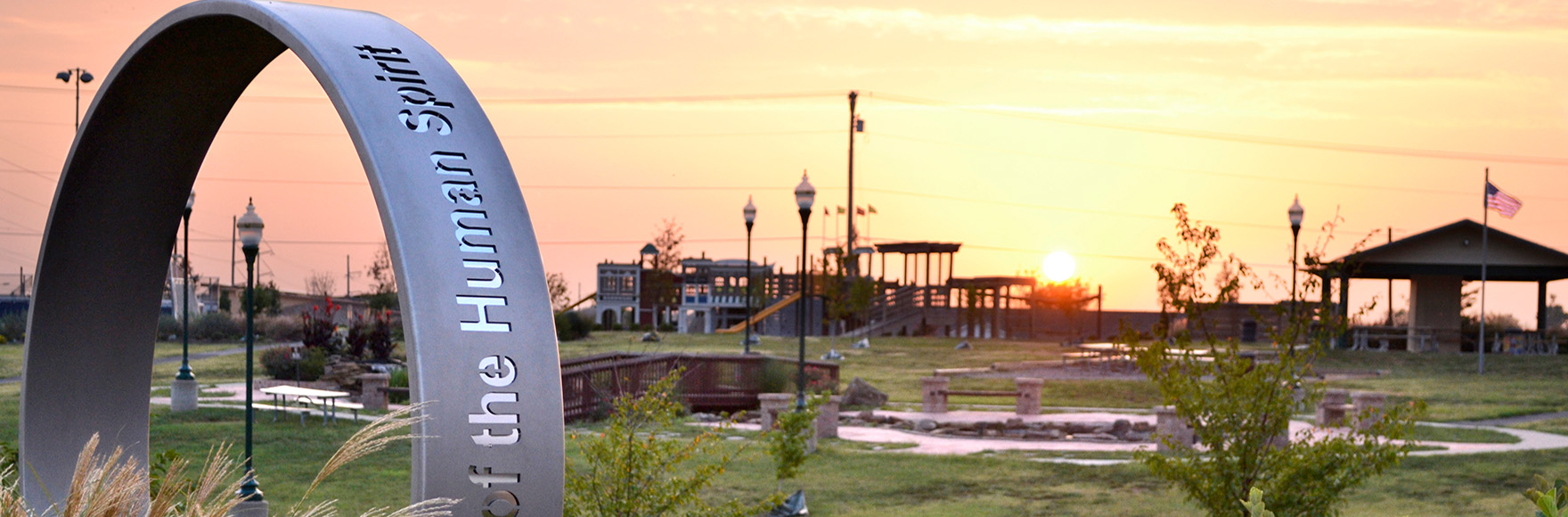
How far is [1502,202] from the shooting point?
3450 centimetres

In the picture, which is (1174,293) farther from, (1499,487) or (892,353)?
(892,353)

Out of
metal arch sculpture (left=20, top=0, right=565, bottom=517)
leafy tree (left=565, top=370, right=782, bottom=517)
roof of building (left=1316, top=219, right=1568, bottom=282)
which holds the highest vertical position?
roof of building (left=1316, top=219, right=1568, bottom=282)

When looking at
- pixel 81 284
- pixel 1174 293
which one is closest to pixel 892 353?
pixel 1174 293

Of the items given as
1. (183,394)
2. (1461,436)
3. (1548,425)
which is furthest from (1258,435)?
(183,394)

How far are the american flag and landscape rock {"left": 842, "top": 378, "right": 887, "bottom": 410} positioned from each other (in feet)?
61.8

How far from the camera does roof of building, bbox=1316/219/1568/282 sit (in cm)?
3994

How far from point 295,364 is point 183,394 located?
5.82 m

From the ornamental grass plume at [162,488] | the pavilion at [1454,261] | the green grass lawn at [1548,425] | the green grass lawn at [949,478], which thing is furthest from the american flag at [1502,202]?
the ornamental grass plume at [162,488]

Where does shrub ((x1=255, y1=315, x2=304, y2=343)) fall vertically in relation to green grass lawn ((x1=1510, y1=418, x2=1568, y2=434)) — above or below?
above

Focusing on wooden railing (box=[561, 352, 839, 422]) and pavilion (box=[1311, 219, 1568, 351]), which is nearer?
wooden railing (box=[561, 352, 839, 422])

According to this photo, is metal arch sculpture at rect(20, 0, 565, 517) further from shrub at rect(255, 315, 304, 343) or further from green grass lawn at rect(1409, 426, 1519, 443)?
shrub at rect(255, 315, 304, 343)

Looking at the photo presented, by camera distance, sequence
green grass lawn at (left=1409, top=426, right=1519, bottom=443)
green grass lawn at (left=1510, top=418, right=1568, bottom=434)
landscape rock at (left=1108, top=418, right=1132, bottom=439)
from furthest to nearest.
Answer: green grass lawn at (left=1510, top=418, right=1568, bottom=434) < landscape rock at (left=1108, top=418, right=1132, bottom=439) < green grass lawn at (left=1409, top=426, right=1519, bottom=443)

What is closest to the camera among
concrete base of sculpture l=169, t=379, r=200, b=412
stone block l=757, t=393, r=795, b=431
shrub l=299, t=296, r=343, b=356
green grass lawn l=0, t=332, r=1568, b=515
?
green grass lawn l=0, t=332, r=1568, b=515

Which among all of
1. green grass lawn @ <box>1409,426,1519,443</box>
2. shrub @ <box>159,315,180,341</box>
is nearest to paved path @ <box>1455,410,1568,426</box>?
green grass lawn @ <box>1409,426,1519,443</box>
